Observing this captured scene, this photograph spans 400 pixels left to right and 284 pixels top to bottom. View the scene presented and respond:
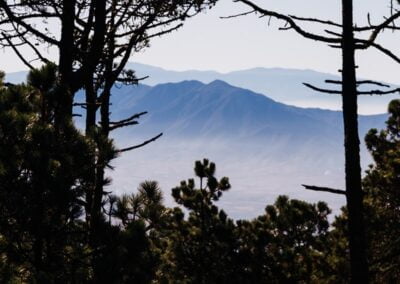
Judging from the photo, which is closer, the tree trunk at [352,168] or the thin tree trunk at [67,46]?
the tree trunk at [352,168]

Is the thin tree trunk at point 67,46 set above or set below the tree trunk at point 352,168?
above

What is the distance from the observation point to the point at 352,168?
21.0 ft

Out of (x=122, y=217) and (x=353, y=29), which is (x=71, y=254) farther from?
(x=353, y=29)

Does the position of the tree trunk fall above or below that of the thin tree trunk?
below

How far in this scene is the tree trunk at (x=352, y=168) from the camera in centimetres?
635

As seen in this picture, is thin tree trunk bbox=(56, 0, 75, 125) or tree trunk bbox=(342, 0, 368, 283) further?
thin tree trunk bbox=(56, 0, 75, 125)

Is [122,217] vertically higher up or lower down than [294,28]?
lower down

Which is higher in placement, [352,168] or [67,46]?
[67,46]

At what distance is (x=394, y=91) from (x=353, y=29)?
2.84 ft

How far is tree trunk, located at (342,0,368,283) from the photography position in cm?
635

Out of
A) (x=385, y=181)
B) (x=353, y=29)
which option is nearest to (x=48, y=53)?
(x=353, y=29)

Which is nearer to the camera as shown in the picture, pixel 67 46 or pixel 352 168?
pixel 352 168

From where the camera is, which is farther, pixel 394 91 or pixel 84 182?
pixel 394 91

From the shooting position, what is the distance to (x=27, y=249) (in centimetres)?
574
